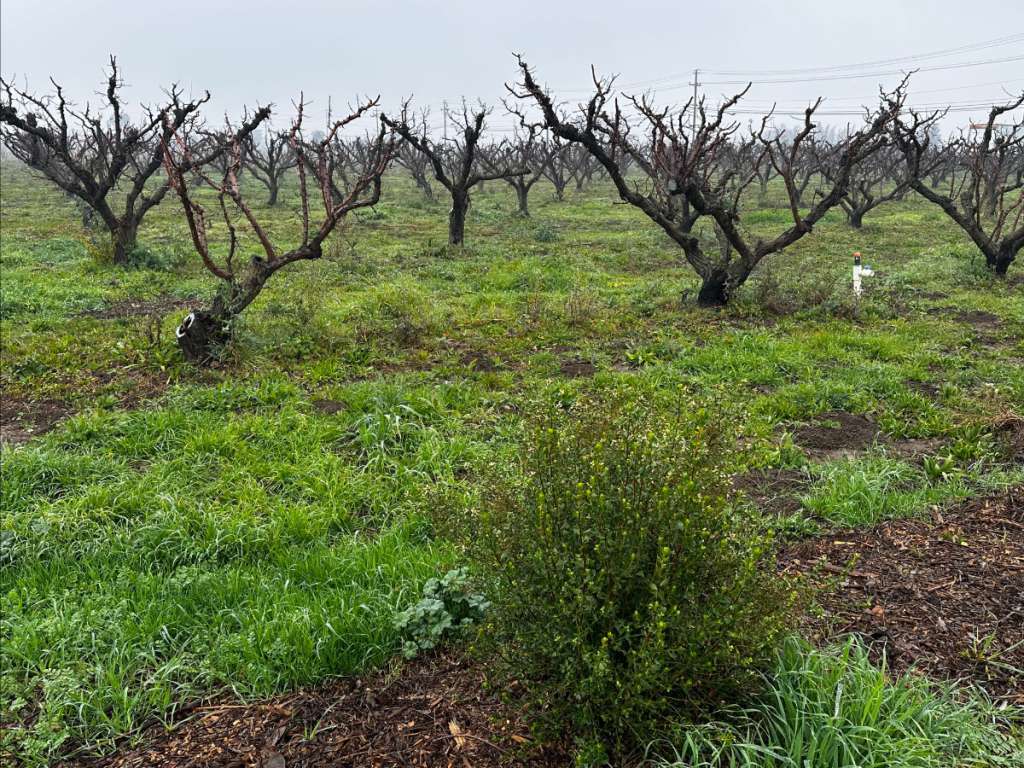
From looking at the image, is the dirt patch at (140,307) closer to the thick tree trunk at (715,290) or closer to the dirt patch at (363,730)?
the thick tree trunk at (715,290)

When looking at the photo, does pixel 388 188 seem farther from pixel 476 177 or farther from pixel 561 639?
pixel 561 639

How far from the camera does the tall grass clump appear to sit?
1.96 m

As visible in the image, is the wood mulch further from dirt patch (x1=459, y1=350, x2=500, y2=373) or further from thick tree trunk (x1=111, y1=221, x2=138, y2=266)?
thick tree trunk (x1=111, y1=221, x2=138, y2=266)

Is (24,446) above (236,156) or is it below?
below

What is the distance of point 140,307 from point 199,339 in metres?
3.82

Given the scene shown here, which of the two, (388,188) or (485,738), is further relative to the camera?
(388,188)

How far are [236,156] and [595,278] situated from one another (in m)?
6.71

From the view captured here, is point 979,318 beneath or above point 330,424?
above

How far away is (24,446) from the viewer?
200 inches

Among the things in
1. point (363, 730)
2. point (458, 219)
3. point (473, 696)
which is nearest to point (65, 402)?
point (363, 730)

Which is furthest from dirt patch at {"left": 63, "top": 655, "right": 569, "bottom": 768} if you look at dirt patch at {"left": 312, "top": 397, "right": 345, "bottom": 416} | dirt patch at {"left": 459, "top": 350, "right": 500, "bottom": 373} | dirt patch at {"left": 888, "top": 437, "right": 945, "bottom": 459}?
dirt patch at {"left": 459, "top": 350, "right": 500, "bottom": 373}

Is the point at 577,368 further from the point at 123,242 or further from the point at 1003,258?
the point at 123,242

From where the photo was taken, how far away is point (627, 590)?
83.6 inches

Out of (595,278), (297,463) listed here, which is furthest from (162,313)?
(595,278)
